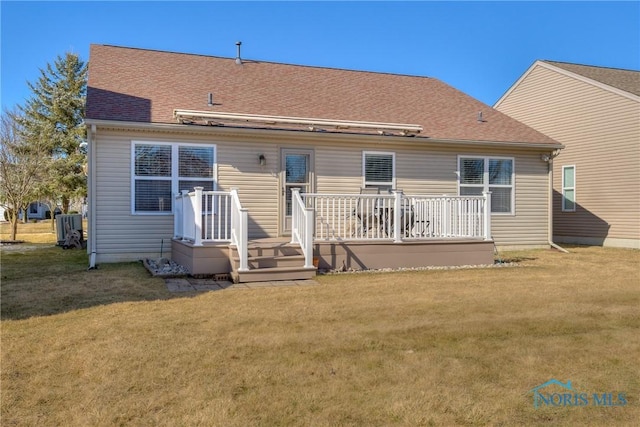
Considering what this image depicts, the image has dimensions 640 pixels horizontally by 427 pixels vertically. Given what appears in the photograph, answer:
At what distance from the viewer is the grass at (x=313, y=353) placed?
2.94 meters

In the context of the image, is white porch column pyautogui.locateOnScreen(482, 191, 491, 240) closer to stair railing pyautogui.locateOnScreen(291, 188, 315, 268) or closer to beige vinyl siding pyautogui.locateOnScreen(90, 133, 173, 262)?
stair railing pyautogui.locateOnScreen(291, 188, 315, 268)

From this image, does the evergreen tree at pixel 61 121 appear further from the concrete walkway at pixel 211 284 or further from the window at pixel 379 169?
the concrete walkway at pixel 211 284

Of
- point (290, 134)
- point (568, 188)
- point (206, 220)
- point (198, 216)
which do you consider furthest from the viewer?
point (568, 188)

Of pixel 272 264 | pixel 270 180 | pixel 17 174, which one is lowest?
pixel 272 264

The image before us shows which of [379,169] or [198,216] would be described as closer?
[198,216]

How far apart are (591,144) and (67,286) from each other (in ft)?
48.2

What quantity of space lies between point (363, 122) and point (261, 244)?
13.8 ft

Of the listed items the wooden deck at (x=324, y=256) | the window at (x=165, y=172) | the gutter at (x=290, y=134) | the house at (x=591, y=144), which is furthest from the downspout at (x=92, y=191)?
the house at (x=591, y=144)

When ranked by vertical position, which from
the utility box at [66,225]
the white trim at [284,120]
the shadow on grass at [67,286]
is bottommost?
the shadow on grass at [67,286]

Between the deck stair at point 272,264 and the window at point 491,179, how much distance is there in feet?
18.5

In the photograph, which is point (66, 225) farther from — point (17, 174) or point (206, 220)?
point (206, 220)

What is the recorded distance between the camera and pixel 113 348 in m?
3.96

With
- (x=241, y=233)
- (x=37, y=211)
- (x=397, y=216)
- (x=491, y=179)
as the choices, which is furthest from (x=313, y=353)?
(x=37, y=211)

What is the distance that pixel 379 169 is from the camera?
37.2ft
